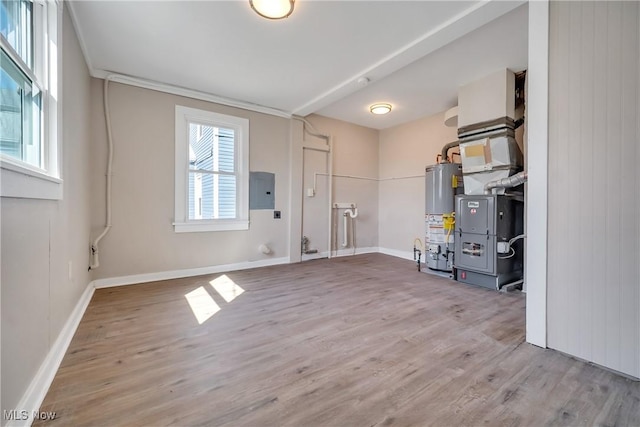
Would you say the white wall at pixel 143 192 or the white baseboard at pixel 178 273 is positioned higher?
the white wall at pixel 143 192

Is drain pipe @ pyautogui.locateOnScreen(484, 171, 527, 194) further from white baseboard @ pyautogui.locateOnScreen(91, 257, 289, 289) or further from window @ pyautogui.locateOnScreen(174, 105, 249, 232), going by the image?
window @ pyautogui.locateOnScreen(174, 105, 249, 232)

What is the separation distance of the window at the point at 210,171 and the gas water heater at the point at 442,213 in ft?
9.65

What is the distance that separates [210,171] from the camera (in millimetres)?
3977

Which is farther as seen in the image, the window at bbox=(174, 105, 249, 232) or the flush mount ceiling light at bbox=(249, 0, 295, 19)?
the window at bbox=(174, 105, 249, 232)

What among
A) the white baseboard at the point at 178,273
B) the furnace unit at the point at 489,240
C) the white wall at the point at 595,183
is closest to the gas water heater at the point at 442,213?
the furnace unit at the point at 489,240

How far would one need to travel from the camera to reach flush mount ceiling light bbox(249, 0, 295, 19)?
207cm

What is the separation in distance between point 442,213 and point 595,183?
7.68ft

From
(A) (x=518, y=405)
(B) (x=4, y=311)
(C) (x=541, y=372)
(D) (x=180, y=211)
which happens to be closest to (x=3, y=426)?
(B) (x=4, y=311)

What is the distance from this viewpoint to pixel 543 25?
73.7 inches

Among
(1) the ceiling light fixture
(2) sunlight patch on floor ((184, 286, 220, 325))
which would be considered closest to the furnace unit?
(1) the ceiling light fixture

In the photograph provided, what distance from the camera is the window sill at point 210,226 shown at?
373 centimetres

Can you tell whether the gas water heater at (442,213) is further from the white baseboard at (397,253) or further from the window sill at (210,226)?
the window sill at (210,226)

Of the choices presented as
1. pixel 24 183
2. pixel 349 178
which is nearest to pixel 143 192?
pixel 24 183

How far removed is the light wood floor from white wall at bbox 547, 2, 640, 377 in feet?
0.86
